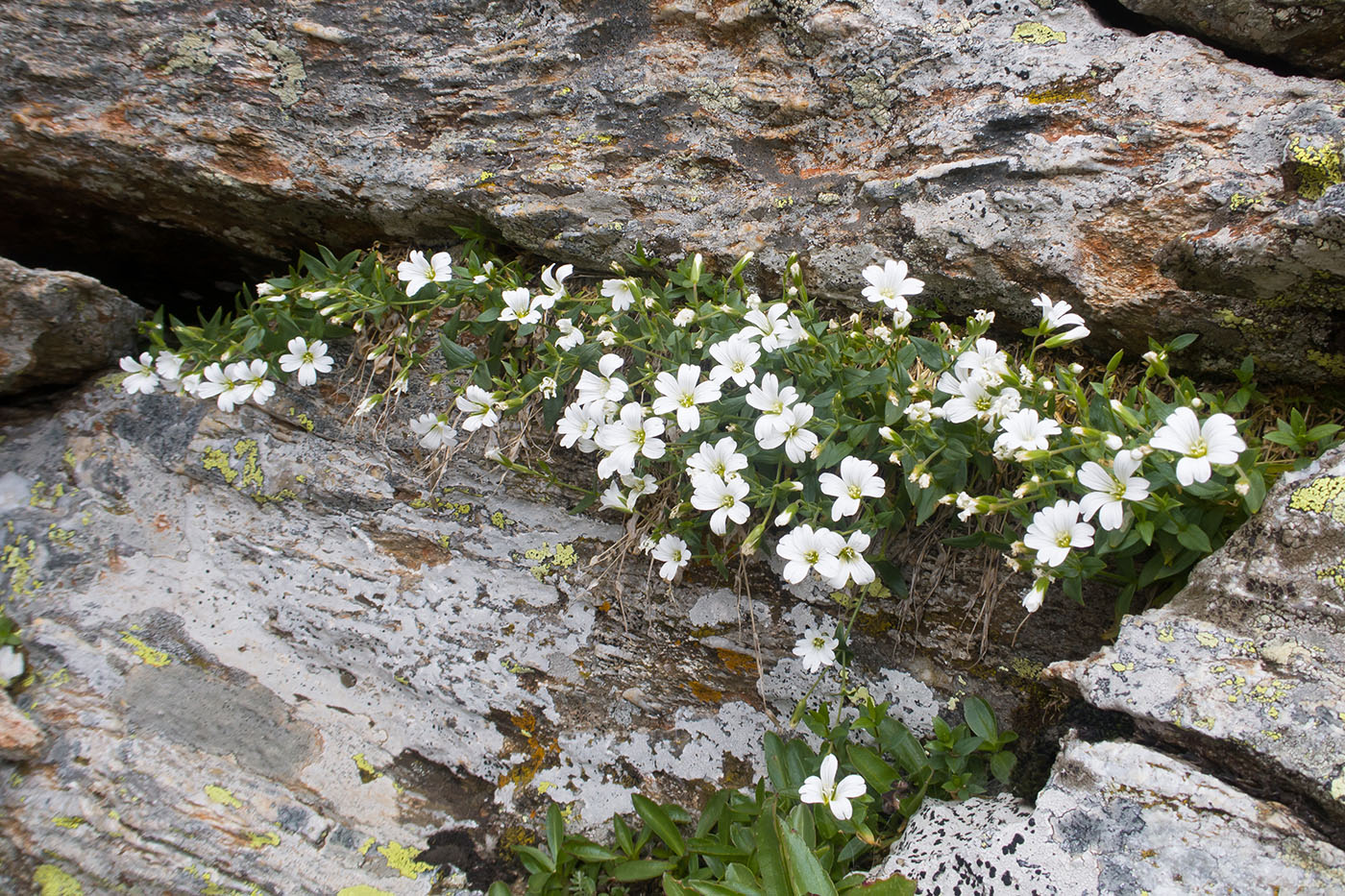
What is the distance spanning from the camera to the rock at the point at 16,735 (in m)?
2.69

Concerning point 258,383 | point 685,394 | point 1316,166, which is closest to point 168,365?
point 258,383

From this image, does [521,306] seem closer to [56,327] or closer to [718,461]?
[718,461]

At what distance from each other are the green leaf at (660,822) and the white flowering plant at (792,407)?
78 centimetres

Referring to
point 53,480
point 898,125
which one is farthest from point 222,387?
point 898,125

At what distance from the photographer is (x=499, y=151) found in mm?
3561

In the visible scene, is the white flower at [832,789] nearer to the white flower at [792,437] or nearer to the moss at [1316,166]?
the white flower at [792,437]

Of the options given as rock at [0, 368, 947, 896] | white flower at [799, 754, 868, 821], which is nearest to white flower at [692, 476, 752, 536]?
rock at [0, 368, 947, 896]

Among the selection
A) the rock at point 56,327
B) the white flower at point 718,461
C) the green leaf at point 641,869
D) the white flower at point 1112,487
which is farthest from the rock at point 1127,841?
the rock at point 56,327

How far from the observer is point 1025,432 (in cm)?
245

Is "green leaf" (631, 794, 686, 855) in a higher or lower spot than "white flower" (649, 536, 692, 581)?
lower

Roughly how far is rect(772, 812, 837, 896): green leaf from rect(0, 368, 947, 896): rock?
700 mm

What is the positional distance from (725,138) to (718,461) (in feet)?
5.24

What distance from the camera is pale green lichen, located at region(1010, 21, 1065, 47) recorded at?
3.11 metres

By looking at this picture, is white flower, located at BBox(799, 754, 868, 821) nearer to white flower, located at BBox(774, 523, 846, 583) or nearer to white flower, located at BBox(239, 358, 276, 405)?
white flower, located at BBox(774, 523, 846, 583)
